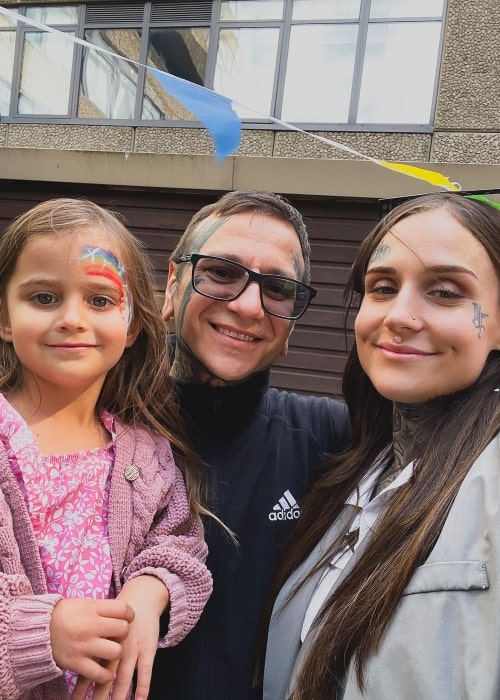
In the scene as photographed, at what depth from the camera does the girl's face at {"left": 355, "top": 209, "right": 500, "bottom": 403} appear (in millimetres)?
1367

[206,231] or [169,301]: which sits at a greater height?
[206,231]

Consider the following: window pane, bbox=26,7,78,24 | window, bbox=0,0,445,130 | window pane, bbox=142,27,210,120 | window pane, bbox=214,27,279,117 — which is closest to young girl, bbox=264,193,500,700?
window, bbox=0,0,445,130

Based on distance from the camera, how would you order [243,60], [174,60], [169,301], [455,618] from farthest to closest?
[174,60] < [243,60] < [169,301] < [455,618]

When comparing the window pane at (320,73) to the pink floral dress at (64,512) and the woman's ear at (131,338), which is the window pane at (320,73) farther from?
the pink floral dress at (64,512)

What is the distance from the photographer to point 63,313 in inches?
54.6

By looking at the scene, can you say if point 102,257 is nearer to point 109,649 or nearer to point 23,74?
point 109,649

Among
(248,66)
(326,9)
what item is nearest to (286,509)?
(248,66)

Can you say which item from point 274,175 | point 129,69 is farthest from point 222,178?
point 129,69

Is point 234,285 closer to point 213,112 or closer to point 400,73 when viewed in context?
point 213,112

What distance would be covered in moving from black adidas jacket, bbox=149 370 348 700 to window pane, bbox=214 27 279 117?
4744 millimetres

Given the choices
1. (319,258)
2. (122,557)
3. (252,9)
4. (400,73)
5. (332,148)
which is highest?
(252,9)

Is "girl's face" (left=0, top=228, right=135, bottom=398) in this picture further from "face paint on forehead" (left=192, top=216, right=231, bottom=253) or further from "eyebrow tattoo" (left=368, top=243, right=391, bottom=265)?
"eyebrow tattoo" (left=368, top=243, right=391, bottom=265)

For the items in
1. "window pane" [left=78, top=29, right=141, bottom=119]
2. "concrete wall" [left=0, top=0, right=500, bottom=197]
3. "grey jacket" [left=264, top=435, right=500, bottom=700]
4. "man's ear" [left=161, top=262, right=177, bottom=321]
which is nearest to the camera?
"grey jacket" [left=264, top=435, right=500, bottom=700]

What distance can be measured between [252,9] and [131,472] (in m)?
5.89
